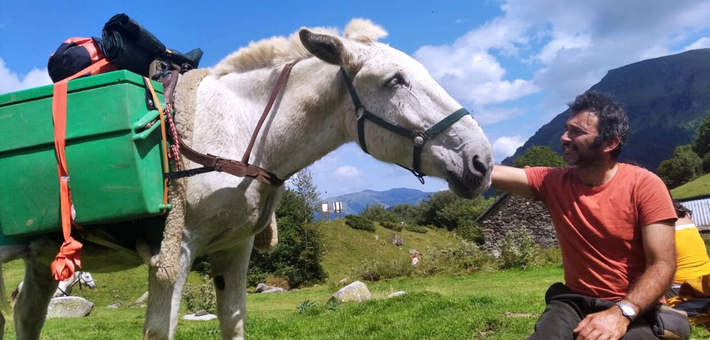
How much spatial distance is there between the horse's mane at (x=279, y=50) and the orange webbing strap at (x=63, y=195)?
0.96m

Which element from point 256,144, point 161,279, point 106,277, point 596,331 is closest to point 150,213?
point 161,279

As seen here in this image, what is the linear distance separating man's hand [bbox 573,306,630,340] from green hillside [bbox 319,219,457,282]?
1182 inches

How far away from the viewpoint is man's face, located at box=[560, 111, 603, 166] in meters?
2.86

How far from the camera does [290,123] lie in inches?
114

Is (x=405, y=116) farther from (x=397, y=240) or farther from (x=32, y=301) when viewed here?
(x=397, y=240)

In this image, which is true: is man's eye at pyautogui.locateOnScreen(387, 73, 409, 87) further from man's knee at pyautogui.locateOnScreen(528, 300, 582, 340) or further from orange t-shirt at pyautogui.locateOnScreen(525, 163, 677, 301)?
man's knee at pyautogui.locateOnScreen(528, 300, 582, 340)

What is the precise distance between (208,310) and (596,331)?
13188mm

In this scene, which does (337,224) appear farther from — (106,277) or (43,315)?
(43,315)

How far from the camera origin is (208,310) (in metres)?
13.9

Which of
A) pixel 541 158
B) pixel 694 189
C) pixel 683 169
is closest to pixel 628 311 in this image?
pixel 694 189

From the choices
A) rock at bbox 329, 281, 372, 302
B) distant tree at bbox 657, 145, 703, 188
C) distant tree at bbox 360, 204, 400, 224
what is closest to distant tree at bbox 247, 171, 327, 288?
rock at bbox 329, 281, 372, 302

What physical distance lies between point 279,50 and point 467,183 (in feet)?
5.07

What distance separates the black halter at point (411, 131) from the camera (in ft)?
8.50

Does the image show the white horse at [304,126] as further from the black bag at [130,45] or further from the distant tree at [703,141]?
the distant tree at [703,141]
